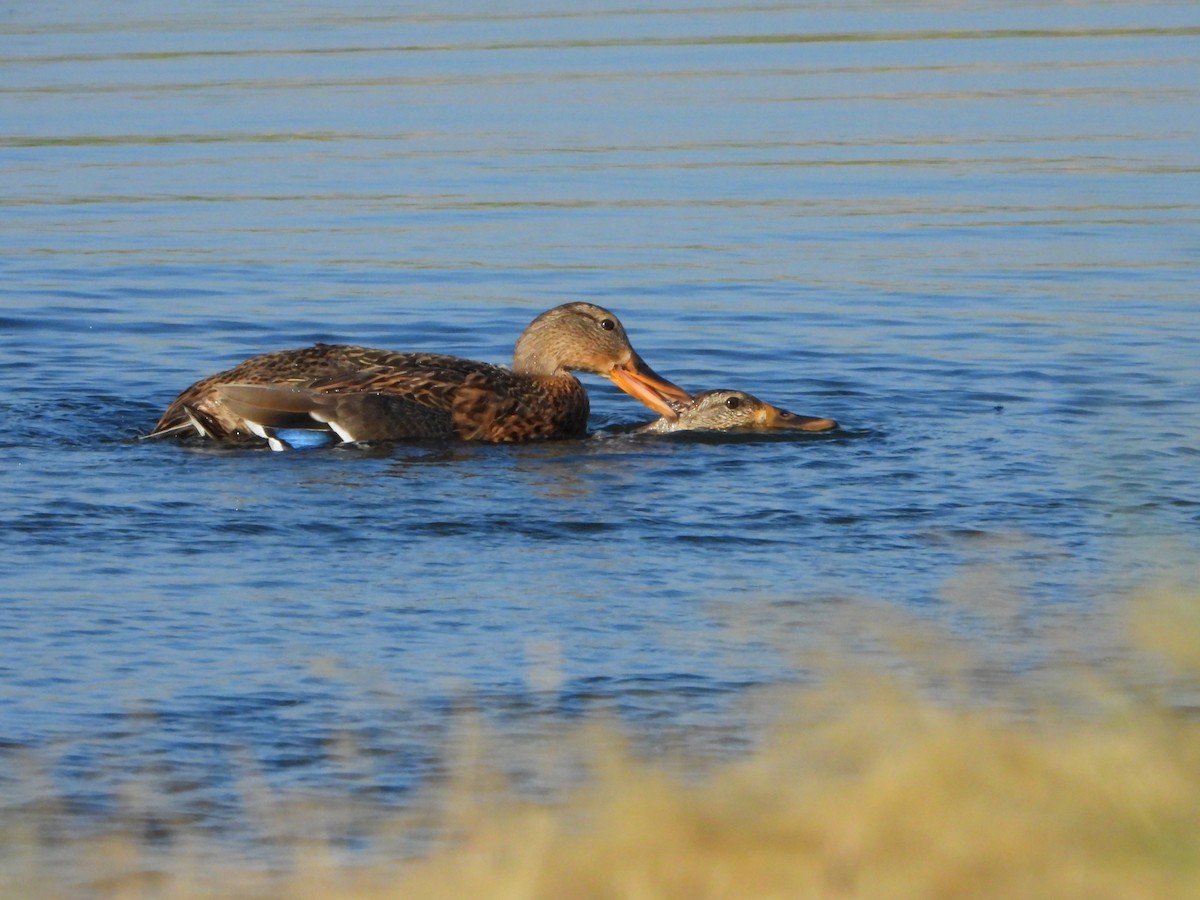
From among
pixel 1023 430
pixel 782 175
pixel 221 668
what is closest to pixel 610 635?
pixel 221 668

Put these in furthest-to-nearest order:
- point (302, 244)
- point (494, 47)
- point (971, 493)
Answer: point (494, 47) → point (302, 244) → point (971, 493)

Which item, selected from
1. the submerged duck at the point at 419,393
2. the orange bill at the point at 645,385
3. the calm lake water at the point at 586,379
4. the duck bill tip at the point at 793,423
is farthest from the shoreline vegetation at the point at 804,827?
the orange bill at the point at 645,385

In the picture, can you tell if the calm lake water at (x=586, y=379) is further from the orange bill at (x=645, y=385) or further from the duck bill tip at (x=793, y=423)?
the orange bill at (x=645, y=385)

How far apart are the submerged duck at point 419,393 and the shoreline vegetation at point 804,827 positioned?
14.0ft

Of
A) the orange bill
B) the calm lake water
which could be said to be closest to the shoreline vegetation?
the calm lake water

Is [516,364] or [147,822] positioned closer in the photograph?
[147,822]

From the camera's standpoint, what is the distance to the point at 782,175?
1762 cm

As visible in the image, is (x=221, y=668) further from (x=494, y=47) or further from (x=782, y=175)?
(x=494, y=47)

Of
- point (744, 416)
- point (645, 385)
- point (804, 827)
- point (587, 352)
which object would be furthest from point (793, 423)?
point (804, 827)

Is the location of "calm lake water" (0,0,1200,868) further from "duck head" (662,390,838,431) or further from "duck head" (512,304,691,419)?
"duck head" (512,304,691,419)

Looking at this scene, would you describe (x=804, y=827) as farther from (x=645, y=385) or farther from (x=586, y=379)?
(x=586, y=379)

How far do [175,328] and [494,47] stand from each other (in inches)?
571

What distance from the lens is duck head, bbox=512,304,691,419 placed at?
10.6 meters

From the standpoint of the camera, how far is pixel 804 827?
438 centimetres
